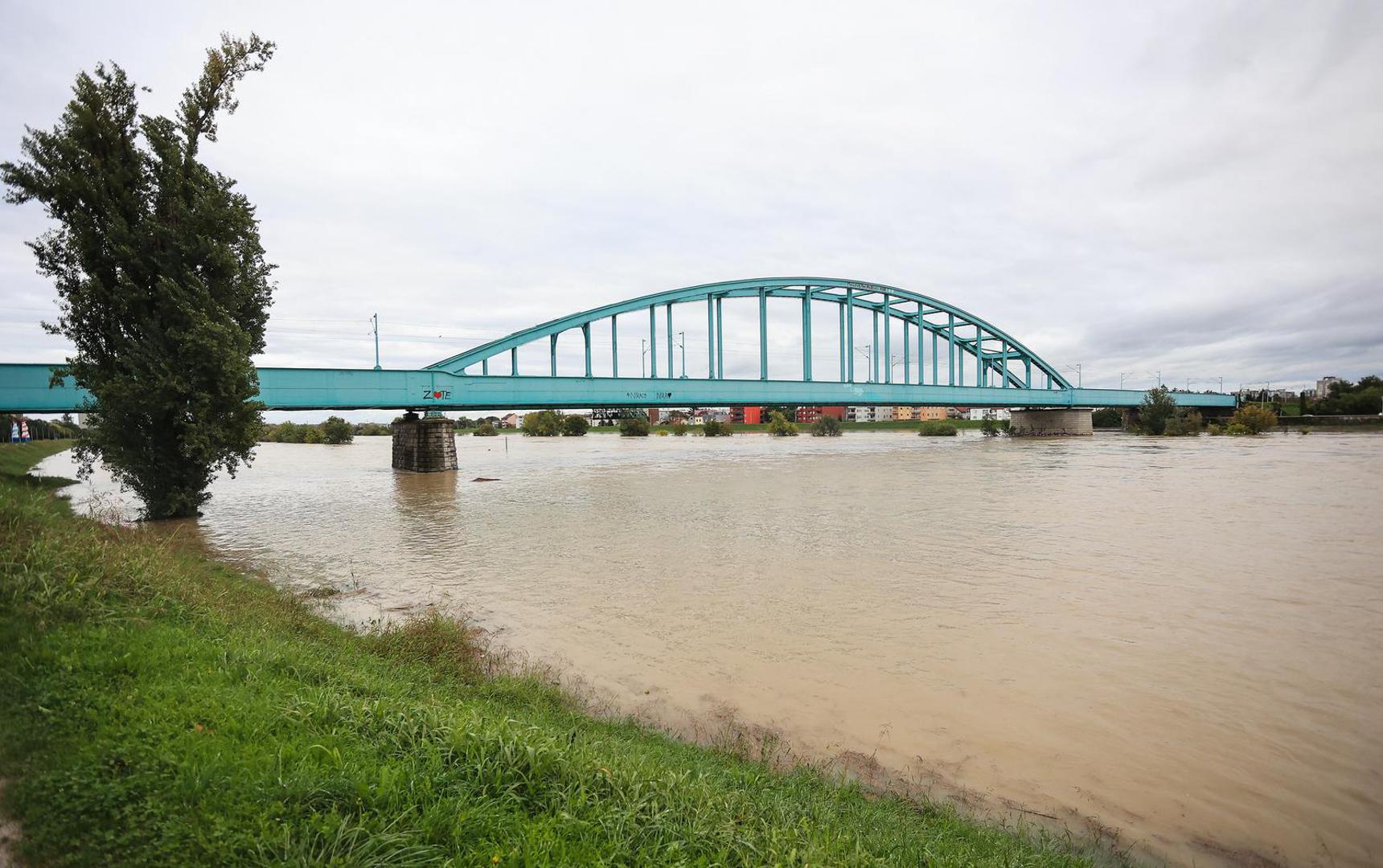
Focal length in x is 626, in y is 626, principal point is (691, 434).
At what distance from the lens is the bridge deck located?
24641mm

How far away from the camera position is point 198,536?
54.5 ft

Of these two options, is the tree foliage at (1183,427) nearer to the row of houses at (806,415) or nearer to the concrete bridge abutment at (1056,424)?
the concrete bridge abutment at (1056,424)

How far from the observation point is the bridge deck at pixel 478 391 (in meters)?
24.6

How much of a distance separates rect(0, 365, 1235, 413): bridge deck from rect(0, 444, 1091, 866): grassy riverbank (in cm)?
2330

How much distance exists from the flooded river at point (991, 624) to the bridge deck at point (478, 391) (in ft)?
27.4

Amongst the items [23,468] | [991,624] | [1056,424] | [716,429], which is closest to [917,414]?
[1056,424]

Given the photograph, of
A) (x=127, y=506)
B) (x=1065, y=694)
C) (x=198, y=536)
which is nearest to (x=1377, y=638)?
(x=1065, y=694)

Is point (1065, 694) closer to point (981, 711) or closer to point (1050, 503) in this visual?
point (981, 711)

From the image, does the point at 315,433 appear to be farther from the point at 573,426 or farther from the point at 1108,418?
the point at 1108,418

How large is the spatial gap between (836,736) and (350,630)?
622 cm

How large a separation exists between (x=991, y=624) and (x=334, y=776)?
8.72 m

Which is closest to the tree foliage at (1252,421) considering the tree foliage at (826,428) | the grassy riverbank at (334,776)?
the tree foliage at (826,428)

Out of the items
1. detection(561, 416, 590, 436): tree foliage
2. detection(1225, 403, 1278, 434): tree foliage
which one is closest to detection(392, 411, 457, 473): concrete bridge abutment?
detection(561, 416, 590, 436): tree foliage

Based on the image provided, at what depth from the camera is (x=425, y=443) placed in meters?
39.2
